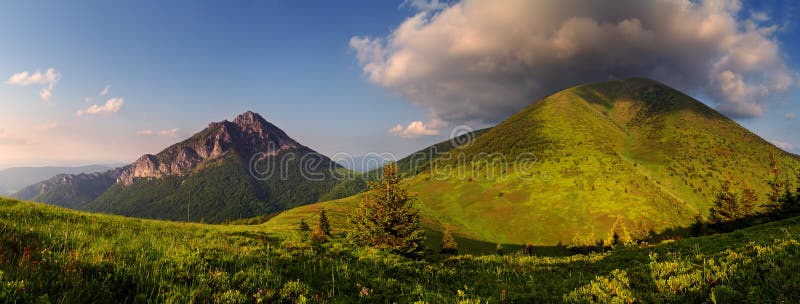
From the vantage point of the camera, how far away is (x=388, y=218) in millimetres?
32750

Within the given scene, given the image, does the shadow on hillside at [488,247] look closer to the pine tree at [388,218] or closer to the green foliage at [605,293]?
the pine tree at [388,218]

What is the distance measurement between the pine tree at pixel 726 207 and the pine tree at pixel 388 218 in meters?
63.7

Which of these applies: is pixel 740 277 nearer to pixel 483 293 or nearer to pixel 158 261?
pixel 483 293

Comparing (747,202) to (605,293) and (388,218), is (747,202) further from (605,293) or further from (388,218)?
(605,293)

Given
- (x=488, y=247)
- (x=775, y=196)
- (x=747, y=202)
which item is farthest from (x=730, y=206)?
(x=488, y=247)

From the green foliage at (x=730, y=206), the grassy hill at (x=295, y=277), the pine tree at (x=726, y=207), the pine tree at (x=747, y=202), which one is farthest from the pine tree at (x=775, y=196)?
the grassy hill at (x=295, y=277)

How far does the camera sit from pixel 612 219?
14112 centimetres

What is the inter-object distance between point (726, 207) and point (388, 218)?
68968 millimetres

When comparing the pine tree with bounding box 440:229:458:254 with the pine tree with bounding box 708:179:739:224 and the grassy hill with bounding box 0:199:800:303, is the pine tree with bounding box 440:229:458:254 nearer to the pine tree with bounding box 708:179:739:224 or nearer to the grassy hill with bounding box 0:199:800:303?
the pine tree with bounding box 708:179:739:224

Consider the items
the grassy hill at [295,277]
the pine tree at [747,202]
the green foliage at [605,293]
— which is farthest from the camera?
the pine tree at [747,202]

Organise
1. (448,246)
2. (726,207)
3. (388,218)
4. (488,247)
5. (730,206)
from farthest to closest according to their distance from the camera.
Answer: (488,247)
(448,246)
(726,207)
(730,206)
(388,218)

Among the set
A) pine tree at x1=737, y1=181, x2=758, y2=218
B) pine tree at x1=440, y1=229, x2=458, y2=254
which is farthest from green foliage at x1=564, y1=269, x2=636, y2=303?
pine tree at x1=737, y1=181, x2=758, y2=218

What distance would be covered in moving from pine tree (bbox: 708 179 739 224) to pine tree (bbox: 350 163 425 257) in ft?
209

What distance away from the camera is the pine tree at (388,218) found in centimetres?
3250
